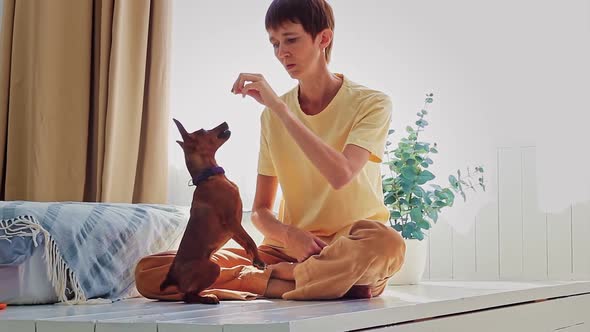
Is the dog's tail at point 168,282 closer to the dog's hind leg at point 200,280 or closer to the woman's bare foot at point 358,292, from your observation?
the dog's hind leg at point 200,280

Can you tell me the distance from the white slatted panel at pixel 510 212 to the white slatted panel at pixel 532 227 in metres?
0.01

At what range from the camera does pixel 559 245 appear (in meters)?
2.24

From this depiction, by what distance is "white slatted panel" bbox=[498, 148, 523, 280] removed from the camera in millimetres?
2305

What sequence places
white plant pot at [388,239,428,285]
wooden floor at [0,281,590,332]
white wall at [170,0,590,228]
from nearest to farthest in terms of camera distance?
wooden floor at [0,281,590,332], white plant pot at [388,239,428,285], white wall at [170,0,590,228]

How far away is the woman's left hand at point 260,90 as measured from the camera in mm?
1551

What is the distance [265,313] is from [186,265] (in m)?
0.25

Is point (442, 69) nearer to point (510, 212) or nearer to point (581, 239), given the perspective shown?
point (510, 212)

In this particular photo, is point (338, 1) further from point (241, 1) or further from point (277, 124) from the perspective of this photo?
point (277, 124)

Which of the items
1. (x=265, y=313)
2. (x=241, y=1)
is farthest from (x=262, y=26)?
(x=265, y=313)

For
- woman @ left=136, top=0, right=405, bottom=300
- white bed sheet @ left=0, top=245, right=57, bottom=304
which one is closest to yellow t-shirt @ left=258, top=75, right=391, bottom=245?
woman @ left=136, top=0, right=405, bottom=300

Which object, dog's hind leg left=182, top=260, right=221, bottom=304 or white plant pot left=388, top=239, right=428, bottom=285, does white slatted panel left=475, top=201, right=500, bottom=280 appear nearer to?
white plant pot left=388, top=239, right=428, bottom=285

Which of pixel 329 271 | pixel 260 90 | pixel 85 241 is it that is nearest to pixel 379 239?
pixel 329 271

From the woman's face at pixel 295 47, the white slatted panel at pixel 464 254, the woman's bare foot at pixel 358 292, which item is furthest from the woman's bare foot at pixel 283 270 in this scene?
the white slatted panel at pixel 464 254

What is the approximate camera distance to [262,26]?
264 centimetres
